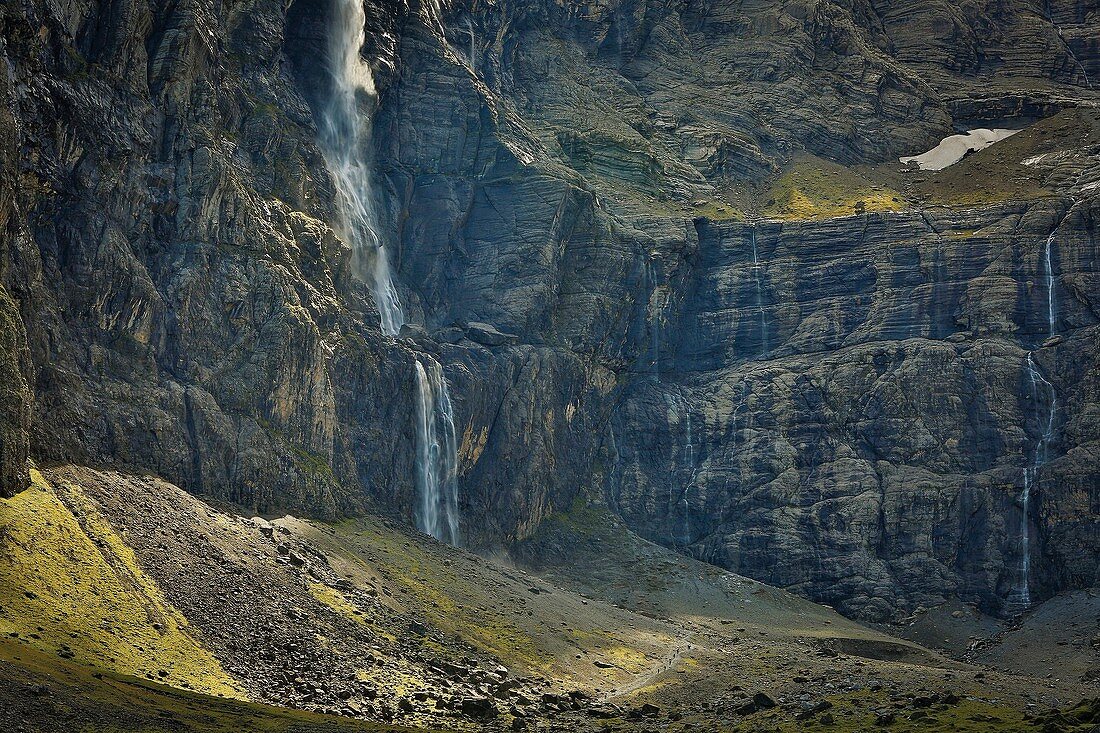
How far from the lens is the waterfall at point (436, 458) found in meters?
150

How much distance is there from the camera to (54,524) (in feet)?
309

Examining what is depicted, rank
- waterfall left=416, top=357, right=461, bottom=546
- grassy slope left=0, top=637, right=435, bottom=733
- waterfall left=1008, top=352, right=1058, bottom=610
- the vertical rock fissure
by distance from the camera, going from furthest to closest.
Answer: waterfall left=1008, top=352, right=1058, bottom=610, the vertical rock fissure, waterfall left=416, top=357, right=461, bottom=546, grassy slope left=0, top=637, right=435, bottom=733

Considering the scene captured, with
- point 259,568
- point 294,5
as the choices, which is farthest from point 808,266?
point 259,568

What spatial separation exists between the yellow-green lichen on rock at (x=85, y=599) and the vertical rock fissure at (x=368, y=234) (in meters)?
54.6

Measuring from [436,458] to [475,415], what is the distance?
8547mm

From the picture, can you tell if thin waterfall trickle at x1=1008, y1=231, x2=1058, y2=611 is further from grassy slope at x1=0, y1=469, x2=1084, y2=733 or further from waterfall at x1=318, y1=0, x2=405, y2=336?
waterfall at x1=318, y1=0, x2=405, y2=336

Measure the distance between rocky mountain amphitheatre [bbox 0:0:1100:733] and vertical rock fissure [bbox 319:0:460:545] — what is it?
626mm

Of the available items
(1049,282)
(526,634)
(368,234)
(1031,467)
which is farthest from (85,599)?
(1049,282)

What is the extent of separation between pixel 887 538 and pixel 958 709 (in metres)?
76.8

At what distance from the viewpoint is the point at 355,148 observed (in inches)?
6481

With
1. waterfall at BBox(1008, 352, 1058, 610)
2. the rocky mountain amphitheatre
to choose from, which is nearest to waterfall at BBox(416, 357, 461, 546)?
the rocky mountain amphitheatre

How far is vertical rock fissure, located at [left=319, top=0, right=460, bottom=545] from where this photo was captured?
151 m

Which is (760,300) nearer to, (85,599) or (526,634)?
(526,634)

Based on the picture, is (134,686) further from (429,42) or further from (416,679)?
(429,42)
